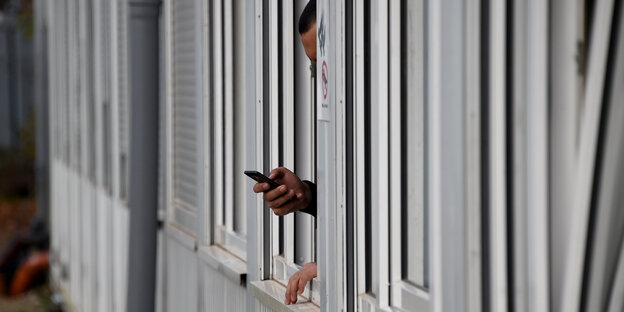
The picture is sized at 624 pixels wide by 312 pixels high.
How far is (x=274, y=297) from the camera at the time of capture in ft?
13.2

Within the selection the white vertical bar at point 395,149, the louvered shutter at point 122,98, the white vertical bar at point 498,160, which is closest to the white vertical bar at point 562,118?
the white vertical bar at point 498,160

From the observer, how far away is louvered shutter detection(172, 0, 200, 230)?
585cm

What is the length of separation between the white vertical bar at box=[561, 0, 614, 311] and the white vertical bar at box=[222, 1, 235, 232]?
10.4ft

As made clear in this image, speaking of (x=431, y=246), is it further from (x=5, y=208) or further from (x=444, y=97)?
(x=5, y=208)

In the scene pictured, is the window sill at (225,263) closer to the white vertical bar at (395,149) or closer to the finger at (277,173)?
the finger at (277,173)

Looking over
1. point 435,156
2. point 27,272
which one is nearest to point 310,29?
point 435,156

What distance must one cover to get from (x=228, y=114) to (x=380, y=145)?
2231 millimetres

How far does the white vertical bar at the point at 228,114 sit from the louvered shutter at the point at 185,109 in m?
0.40

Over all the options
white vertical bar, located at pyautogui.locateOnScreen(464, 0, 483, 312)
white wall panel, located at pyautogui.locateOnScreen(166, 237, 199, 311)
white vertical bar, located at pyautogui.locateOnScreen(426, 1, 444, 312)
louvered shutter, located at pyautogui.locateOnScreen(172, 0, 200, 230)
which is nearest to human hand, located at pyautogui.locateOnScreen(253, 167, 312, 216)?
white vertical bar, located at pyautogui.locateOnScreen(426, 1, 444, 312)

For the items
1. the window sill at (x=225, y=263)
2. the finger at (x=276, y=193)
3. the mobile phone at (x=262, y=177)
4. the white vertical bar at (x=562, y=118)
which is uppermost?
the white vertical bar at (x=562, y=118)

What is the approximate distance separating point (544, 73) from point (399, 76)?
83cm

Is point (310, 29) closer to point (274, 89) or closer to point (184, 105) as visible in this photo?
point (274, 89)

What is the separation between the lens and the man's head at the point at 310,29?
3659 millimetres

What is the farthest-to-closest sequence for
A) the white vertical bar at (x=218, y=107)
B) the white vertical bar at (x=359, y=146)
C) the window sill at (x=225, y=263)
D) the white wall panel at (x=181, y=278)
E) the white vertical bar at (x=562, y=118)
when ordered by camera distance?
the white wall panel at (x=181, y=278), the white vertical bar at (x=218, y=107), the window sill at (x=225, y=263), the white vertical bar at (x=359, y=146), the white vertical bar at (x=562, y=118)
